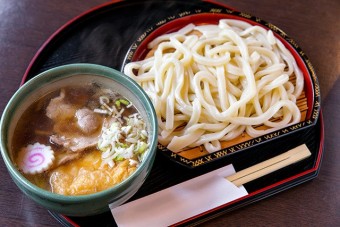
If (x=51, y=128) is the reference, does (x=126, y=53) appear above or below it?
above

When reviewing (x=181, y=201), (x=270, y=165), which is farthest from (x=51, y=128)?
(x=270, y=165)

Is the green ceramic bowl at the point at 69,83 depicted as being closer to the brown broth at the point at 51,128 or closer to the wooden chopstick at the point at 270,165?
the brown broth at the point at 51,128

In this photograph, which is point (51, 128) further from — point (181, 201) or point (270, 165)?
point (270, 165)

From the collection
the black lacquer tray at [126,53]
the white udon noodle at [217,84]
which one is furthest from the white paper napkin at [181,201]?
the white udon noodle at [217,84]

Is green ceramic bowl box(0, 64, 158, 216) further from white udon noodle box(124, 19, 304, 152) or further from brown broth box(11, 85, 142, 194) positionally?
white udon noodle box(124, 19, 304, 152)

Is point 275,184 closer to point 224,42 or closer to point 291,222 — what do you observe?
point 291,222

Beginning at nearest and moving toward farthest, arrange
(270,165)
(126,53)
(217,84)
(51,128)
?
(51,128) → (270,165) → (217,84) → (126,53)

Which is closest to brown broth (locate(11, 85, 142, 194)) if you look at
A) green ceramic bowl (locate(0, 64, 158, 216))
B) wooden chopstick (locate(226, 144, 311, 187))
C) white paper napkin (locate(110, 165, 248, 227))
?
green ceramic bowl (locate(0, 64, 158, 216))
